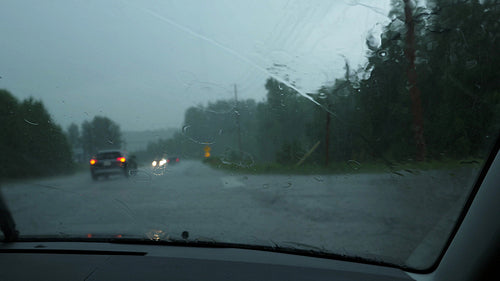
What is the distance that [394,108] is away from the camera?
369 cm

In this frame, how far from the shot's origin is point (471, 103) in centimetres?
327

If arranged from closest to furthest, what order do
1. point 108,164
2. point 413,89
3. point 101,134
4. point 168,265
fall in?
point 168,265 → point 413,89 → point 101,134 → point 108,164

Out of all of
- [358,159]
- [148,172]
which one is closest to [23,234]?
[148,172]

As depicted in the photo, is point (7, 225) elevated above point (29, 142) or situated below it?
below

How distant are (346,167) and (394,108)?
78cm

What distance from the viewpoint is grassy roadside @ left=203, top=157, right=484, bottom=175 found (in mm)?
3533

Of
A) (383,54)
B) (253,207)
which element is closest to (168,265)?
(253,207)

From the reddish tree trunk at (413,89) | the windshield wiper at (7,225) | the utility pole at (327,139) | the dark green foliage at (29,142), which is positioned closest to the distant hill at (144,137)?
the dark green foliage at (29,142)

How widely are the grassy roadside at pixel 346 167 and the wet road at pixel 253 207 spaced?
0.23 ft

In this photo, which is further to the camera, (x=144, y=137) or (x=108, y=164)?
(x=108, y=164)

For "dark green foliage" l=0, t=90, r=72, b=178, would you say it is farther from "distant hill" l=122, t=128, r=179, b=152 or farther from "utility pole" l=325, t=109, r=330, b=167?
"utility pole" l=325, t=109, r=330, b=167

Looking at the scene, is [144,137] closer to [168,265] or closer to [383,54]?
[168,265]

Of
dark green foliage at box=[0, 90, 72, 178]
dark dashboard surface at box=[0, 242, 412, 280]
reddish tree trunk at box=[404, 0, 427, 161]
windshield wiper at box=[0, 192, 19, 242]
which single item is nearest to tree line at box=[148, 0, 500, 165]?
reddish tree trunk at box=[404, 0, 427, 161]

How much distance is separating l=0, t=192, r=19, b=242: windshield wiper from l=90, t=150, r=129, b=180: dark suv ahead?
3.09 ft
